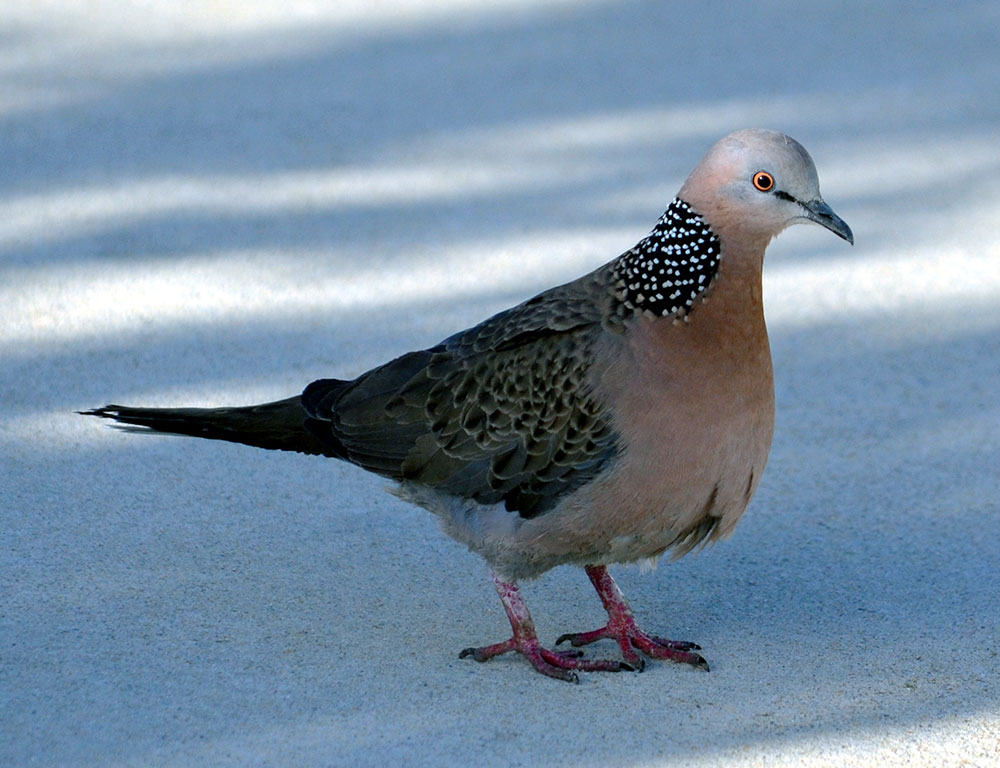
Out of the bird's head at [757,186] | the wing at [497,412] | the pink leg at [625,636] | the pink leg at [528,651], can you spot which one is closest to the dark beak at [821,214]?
the bird's head at [757,186]

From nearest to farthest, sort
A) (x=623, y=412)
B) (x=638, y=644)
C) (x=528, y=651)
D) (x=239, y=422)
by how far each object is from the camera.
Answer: (x=623, y=412) → (x=528, y=651) → (x=638, y=644) → (x=239, y=422)

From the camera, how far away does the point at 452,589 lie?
4.10m

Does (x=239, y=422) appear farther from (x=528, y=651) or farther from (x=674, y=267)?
(x=674, y=267)

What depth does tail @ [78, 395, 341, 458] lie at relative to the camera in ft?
12.9

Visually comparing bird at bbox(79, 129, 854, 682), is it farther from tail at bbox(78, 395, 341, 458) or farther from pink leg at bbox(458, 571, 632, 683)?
tail at bbox(78, 395, 341, 458)

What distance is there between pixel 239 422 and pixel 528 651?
943 millimetres

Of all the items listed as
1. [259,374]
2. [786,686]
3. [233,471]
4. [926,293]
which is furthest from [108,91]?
[786,686]

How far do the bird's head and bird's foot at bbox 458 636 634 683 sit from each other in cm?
106

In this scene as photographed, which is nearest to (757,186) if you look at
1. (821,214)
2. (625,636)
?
(821,214)

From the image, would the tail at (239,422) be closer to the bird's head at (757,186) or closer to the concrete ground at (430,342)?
the concrete ground at (430,342)

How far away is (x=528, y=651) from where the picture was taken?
3.71m

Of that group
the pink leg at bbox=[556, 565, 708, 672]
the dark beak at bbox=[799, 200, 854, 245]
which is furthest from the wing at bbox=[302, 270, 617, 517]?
the dark beak at bbox=[799, 200, 854, 245]

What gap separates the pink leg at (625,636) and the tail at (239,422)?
74 centimetres

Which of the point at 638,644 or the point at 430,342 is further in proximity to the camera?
the point at 430,342
